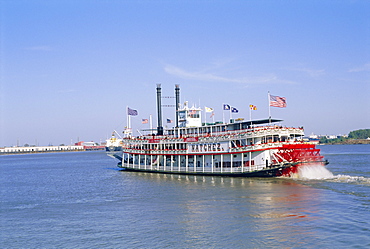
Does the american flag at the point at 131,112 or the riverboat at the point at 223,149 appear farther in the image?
the american flag at the point at 131,112

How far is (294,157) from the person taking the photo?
47688 mm

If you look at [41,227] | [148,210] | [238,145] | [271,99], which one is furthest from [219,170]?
[41,227]

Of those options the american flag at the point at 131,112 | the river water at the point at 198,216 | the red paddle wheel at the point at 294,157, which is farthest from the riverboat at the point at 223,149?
the american flag at the point at 131,112

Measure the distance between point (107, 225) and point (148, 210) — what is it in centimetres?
521

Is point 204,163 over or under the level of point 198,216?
over

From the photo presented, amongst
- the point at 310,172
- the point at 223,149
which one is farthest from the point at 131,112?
the point at 310,172

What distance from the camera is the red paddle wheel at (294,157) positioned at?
4731cm

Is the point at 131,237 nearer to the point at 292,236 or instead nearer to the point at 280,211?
the point at 292,236

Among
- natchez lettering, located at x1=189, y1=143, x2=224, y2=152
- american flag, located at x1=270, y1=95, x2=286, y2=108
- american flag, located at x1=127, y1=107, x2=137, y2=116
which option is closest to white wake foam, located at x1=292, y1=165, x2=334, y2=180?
american flag, located at x1=270, y1=95, x2=286, y2=108

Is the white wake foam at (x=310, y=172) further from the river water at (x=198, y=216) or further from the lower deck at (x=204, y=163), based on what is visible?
the lower deck at (x=204, y=163)

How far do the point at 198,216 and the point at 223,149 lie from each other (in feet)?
80.4

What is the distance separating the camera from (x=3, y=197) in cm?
4334

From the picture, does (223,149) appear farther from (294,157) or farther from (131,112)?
(131,112)

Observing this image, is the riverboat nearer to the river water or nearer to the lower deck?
the lower deck
